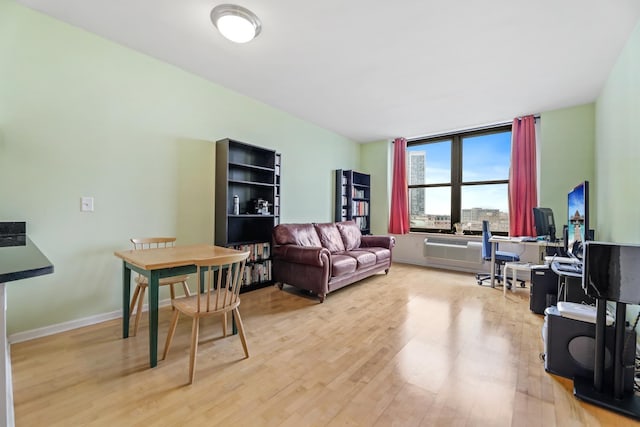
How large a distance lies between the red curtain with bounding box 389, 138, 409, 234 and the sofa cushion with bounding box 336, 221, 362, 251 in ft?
3.95

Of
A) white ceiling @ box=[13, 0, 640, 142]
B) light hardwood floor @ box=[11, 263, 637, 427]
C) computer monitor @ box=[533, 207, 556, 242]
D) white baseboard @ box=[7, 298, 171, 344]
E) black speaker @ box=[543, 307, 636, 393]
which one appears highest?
white ceiling @ box=[13, 0, 640, 142]

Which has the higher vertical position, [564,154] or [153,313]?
[564,154]

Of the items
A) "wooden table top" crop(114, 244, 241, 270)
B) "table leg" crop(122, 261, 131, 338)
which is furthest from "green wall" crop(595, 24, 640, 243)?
"table leg" crop(122, 261, 131, 338)

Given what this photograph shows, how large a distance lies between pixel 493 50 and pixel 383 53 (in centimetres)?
103

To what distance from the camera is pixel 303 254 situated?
3.28m

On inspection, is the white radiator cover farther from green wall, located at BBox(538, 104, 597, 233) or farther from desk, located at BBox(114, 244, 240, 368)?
desk, located at BBox(114, 244, 240, 368)

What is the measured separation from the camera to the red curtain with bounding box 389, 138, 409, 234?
552 centimetres

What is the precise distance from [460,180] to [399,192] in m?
1.14

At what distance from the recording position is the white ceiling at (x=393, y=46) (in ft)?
6.84

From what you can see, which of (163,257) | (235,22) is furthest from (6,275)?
(235,22)

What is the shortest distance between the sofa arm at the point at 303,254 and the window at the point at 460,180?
315 cm

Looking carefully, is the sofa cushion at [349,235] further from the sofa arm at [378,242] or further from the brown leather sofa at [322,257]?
the sofa arm at [378,242]

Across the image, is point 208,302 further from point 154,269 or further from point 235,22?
point 235,22

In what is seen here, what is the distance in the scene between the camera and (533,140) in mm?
4188
